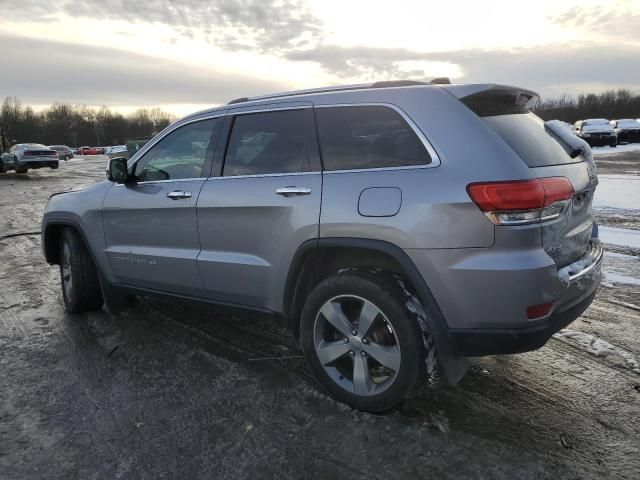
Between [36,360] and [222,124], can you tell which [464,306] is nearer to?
[222,124]

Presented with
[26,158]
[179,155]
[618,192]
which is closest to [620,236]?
[618,192]

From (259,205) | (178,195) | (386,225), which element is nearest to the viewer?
(386,225)

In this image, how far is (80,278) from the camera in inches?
187

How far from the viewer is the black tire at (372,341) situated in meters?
2.79

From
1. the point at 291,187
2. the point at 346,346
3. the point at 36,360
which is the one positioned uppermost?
the point at 291,187

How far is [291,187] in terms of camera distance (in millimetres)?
3182

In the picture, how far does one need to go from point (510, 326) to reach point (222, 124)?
2.40 m

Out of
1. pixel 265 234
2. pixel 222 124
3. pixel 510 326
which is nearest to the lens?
pixel 510 326

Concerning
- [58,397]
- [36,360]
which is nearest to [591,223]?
[58,397]

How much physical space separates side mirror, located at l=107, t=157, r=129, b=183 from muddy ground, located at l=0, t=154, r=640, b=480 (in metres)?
1.30

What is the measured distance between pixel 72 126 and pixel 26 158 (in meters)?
89.6

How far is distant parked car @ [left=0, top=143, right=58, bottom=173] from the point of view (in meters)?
26.5

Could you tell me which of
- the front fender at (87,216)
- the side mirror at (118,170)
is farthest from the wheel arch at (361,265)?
the front fender at (87,216)

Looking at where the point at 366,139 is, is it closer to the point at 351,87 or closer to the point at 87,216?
the point at 351,87
